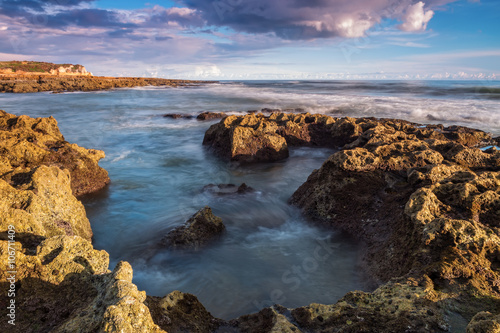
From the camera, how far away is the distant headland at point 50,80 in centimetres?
5141

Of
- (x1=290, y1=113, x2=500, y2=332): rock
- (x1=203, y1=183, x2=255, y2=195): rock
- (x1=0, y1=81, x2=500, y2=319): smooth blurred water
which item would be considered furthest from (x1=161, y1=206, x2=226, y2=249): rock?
(x1=203, y1=183, x2=255, y2=195): rock

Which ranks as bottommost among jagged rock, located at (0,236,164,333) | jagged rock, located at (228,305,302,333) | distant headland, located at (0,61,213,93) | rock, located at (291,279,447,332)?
jagged rock, located at (228,305,302,333)

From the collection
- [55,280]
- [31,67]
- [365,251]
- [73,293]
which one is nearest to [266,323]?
[73,293]

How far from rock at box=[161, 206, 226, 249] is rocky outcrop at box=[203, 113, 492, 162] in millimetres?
5160

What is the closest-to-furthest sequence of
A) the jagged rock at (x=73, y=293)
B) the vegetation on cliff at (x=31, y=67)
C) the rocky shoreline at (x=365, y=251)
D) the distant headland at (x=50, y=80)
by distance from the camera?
1. the jagged rock at (x=73, y=293)
2. the rocky shoreline at (x=365, y=251)
3. the distant headland at (x=50, y=80)
4. the vegetation on cliff at (x=31, y=67)

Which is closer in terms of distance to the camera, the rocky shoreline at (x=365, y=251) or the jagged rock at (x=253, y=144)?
the rocky shoreline at (x=365, y=251)

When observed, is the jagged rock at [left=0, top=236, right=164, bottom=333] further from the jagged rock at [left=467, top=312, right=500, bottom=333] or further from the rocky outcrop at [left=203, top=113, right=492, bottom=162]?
the rocky outcrop at [left=203, top=113, right=492, bottom=162]

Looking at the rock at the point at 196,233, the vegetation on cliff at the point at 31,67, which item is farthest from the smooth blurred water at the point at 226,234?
the vegetation on cliff at the point at 31,67

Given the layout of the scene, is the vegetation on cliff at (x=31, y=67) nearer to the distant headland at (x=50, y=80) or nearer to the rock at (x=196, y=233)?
the distant headland at (x=50, y=80)

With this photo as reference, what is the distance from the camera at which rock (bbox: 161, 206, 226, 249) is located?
223 inches

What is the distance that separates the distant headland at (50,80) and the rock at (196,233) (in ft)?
180

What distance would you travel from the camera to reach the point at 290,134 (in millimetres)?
13031

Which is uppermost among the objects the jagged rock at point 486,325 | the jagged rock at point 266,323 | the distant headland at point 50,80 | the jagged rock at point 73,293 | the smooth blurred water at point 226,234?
the distant headland at point 50,80

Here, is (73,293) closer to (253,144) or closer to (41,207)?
(41,207)
